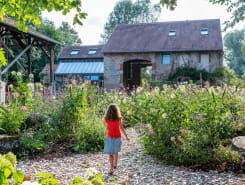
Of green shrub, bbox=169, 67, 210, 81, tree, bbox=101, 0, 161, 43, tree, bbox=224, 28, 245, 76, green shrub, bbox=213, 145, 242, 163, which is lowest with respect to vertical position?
green shrub, bbox=213, 145, 242, 163

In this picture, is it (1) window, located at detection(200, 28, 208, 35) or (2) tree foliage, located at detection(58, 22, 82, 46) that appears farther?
(2) tree foliage, located at detection(58, 22, 82, 46)

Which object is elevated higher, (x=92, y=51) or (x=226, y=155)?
(x=92, y=51)

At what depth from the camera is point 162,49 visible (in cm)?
2038

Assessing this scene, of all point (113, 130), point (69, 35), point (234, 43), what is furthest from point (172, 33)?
point (69, 35)

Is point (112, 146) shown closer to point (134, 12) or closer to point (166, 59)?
point (166, 59)

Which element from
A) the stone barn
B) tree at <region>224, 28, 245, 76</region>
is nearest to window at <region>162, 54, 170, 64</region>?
the stone barn

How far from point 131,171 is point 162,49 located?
16841mm

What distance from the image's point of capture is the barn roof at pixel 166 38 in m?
20.1

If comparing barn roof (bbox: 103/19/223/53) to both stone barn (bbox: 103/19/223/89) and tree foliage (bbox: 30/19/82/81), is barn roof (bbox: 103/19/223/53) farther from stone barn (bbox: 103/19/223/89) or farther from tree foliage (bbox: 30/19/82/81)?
tree foliage (bbox: 30/19/82/81)

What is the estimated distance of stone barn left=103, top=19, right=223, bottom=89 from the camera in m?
19.8

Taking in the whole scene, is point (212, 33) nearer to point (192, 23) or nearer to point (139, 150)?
point (192, 23)

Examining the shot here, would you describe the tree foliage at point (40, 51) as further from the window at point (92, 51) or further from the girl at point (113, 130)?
the girl at point (113, 130)

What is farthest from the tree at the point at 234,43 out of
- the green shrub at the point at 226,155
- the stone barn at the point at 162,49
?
the green shrub at the point at 226,155

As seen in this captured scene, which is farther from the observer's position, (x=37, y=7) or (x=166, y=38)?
(x=166, y=38)
